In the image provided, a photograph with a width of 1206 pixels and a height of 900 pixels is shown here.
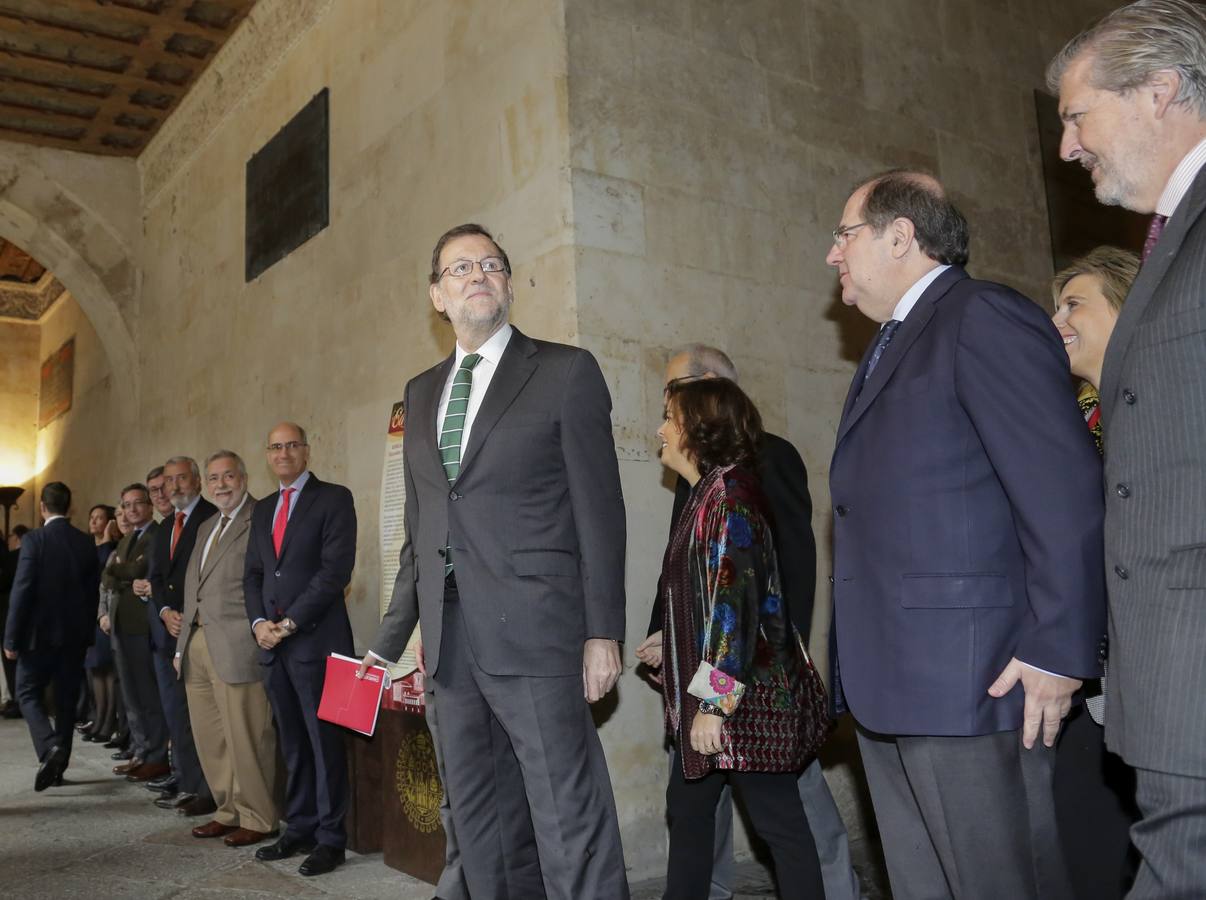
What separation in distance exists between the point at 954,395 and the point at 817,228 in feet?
10.6

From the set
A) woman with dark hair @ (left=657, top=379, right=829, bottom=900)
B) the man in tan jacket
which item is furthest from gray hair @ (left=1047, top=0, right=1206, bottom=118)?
the man in tan jacket

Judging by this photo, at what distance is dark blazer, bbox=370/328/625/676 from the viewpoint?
2.31 m

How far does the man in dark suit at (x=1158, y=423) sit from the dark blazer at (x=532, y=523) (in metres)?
1.19

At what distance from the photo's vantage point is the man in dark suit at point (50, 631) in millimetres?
Result: 6027

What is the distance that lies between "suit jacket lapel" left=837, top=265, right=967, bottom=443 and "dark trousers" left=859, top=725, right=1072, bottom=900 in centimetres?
57

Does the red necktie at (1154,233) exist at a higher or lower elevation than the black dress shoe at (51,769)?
higher

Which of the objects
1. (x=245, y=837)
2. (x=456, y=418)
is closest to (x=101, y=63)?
(x=245, y=837)

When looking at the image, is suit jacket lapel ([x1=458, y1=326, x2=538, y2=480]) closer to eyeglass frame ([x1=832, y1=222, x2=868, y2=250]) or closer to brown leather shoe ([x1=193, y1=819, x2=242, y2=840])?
eyeglass frame ([x1=832, y1=222, x2=868, y2=250])

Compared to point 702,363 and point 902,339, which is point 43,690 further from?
point 902,339

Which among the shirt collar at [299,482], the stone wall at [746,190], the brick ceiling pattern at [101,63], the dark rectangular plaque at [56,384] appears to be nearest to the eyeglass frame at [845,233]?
the stone wall at [746,190]

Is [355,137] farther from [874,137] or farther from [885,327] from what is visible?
[885,327]

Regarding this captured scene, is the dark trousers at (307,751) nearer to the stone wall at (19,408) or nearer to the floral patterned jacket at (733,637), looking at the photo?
the floral patterned jacket at (733,637)

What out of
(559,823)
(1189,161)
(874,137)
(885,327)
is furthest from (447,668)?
(874,137)

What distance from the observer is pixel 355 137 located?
5758mm
